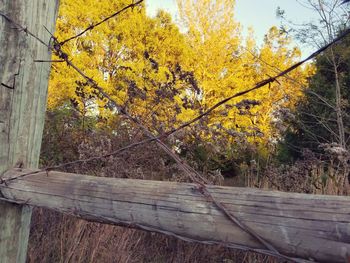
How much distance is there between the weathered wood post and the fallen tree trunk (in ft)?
0.37

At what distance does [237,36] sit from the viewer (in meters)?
15.5

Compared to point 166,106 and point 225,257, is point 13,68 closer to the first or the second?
point 225,257

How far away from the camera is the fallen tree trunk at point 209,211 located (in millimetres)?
737

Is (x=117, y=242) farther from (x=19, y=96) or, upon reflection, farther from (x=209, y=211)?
(x=209, y=211)

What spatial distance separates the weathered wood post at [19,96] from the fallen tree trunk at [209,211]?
0.11 metres

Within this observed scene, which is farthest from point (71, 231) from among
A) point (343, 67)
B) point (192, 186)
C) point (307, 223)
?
point (343, 67)

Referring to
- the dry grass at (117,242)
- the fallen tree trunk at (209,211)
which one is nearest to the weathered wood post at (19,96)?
the fallen tree trunk at (209,211)

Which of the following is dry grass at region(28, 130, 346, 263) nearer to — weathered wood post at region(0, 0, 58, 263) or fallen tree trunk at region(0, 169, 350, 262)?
weathered wood post at region(0, 0, 58, 263)

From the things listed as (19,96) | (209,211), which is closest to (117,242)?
(19,96)

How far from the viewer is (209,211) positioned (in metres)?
0.90

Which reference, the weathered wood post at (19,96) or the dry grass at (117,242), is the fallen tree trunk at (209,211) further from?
the dry grass at (117,242)

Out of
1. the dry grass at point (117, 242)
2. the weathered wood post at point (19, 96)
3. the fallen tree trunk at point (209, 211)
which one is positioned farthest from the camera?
the dry grass at point (117, 242)

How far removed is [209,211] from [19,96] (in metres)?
0.81

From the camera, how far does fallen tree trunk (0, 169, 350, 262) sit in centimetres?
74
